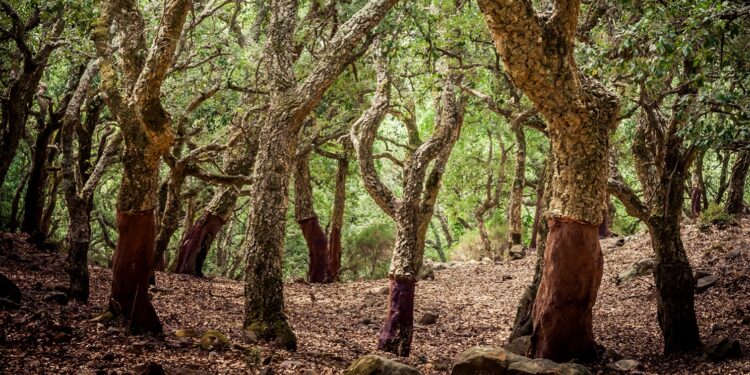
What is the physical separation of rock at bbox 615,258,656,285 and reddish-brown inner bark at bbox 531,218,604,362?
7.06 metres

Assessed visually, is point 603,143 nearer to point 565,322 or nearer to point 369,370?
point 565,322

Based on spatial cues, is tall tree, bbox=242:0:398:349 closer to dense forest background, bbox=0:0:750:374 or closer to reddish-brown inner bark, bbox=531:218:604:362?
dense forest background, bbox=0:0:750:374

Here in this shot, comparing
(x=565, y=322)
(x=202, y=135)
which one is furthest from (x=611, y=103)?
(x=202, y=135)

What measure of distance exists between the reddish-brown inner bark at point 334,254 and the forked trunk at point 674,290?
407 inches

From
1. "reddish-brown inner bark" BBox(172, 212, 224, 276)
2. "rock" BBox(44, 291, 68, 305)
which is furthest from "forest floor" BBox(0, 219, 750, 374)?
"reddish-brown inner bark" BBox(172, 212, 224, 276)

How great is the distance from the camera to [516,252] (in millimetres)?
20094

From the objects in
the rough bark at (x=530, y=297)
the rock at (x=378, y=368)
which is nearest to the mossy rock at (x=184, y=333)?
the rock at (x=378, y=368)

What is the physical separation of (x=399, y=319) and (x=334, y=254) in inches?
357

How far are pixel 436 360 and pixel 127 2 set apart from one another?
5641 mm

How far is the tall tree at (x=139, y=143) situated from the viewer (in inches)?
293

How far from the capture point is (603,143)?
7.14m

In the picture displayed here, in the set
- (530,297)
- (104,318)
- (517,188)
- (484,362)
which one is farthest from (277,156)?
(517,188)

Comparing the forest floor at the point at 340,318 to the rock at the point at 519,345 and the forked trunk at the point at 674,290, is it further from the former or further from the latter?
the rock at the point at 519,345

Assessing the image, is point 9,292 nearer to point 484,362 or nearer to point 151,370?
point 151,370
